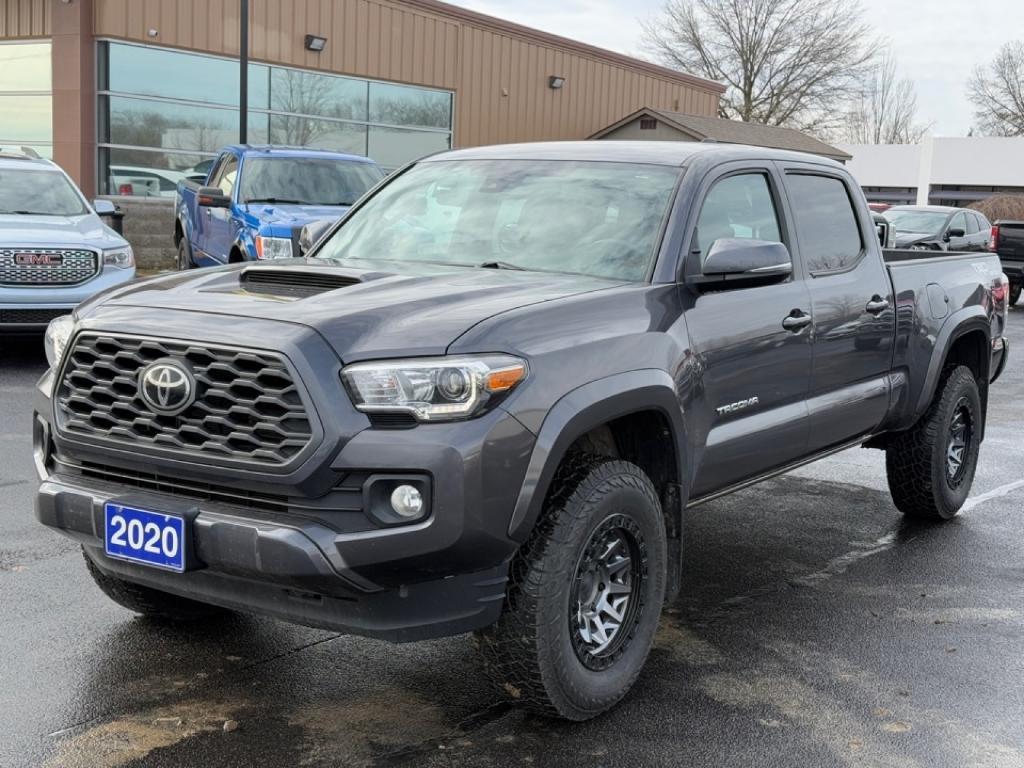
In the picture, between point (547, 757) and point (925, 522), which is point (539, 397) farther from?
point (925, 522)

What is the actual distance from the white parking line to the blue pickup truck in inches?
259

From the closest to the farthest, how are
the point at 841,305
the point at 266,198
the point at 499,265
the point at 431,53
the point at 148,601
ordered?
1. the point at 148,601
2. the point at 499,265
3. the point at 841,305
4. the point at 266,198
5. the point at 431,53

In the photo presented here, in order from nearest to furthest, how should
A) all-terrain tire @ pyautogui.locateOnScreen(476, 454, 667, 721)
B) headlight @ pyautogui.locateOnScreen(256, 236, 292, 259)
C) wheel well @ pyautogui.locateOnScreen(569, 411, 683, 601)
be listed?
all-terrain tire @ pyautogui.locateOnScreen(476, 454, 667, 721)
wheel well @ pyautogui.locateOnScreen(569, 411, 683, 601)
headlight @ pyautogui.locateOnScreen(256, 236, 292, 259)

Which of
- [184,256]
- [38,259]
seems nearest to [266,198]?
[184,256]

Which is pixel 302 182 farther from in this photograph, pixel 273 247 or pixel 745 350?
pixel 745 350

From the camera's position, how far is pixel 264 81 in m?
22.8

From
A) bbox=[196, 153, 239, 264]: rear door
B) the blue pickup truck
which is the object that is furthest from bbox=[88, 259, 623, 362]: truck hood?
bbox=[196, 153, 239, 264]: rear door

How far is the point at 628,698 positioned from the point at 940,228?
Answer: 18670 millimetres

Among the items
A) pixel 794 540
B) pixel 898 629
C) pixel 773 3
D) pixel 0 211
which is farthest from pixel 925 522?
pixel 773 3

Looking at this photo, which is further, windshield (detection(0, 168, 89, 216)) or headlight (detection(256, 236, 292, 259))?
headlight (detection(256, 236, 292, 259))

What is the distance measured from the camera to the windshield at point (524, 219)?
441cm

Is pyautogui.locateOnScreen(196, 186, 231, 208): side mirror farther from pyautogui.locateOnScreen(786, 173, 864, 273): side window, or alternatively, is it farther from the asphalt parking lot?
pyautogui.locateOnScreen(786, 173, 864, 273): side window

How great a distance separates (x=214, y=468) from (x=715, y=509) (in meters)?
3.92

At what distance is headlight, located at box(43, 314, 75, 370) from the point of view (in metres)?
3.84
